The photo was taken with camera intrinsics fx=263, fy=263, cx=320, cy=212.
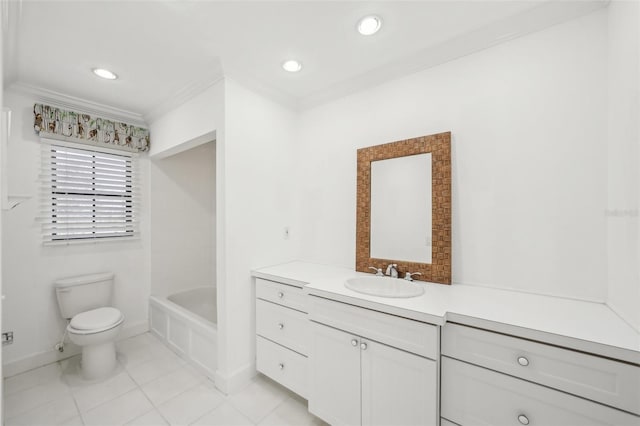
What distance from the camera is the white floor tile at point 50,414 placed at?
1.68 metres

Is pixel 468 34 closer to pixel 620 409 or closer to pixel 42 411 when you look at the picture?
pixel 620 409

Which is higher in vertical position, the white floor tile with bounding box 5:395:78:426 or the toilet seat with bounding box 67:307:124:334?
the toilet seat with bounding box 67:307:124:334

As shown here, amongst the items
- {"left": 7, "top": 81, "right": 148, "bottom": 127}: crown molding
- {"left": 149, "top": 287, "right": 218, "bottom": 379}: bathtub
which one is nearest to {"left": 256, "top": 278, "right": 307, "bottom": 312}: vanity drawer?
{"left": 149, "top": 287, "right": 218, "bottom": 379}: bathtub

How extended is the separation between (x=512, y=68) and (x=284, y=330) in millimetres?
2250

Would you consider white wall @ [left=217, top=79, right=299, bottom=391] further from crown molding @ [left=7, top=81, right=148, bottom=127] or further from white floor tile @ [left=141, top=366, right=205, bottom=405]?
crown molding @ [left=7, top=81, right=148, bottom=127]

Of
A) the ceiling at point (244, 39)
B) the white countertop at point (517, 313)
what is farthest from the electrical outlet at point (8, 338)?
the white countertop at point (517, 313)

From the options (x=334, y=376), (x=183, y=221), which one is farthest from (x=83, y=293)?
(x=334, y=376)

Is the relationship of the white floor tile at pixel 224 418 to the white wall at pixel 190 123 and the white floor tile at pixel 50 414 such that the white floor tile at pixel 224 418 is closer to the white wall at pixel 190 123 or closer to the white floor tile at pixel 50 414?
the white floor tile at pixel 50 414

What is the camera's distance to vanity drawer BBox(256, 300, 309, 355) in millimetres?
1814

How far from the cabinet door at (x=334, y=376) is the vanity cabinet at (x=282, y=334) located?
167mm

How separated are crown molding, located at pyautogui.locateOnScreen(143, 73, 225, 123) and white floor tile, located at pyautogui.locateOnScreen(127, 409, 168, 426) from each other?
2385 mm

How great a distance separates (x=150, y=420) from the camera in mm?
1703

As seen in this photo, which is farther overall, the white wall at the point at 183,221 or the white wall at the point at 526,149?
the white wall at the point at 183,221

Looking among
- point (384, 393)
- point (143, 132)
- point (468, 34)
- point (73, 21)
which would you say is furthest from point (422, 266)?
point (143, 132)
